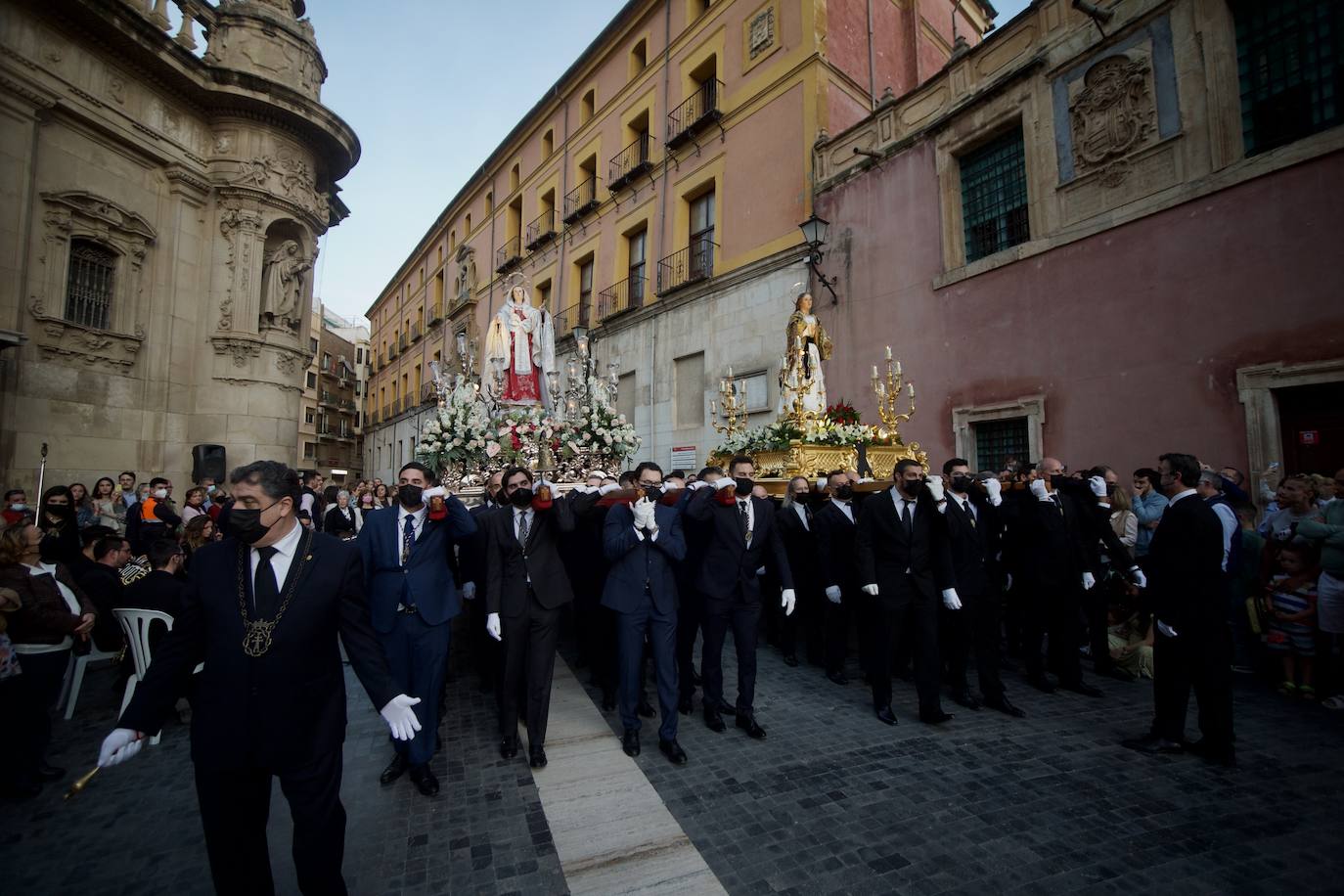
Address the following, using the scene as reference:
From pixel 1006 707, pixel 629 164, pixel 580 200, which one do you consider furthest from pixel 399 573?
pixel 580 200

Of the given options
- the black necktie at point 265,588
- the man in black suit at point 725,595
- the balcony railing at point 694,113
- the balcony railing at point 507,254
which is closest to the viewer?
the black necktie at point 265,588

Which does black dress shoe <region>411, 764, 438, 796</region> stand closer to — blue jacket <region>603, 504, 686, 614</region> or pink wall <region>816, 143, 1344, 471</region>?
blue jacket <region>603, 504, 686, 614</region>

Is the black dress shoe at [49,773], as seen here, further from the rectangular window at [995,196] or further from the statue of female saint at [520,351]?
the rectangular window at [995,196]

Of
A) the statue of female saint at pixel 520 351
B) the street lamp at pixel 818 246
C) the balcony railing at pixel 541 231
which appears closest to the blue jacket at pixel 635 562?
the statue of female saint at pixel 520 351

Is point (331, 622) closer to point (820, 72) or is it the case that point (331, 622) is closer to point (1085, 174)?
point (1085, 174)

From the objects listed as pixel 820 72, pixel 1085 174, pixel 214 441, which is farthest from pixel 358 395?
pixel 1085 174

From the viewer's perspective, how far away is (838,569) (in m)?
6.31

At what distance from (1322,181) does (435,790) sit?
36.3 feet

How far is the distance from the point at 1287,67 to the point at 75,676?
14.9 metres

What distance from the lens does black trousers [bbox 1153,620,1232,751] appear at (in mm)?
3951

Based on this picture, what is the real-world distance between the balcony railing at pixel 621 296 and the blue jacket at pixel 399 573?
52.4ft

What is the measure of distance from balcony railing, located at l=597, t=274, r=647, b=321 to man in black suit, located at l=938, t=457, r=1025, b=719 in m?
15.4

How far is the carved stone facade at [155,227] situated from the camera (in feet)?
38.9

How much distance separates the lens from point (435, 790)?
3697mm
